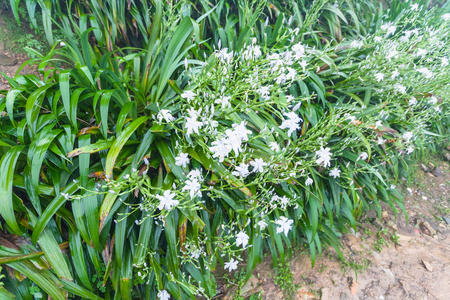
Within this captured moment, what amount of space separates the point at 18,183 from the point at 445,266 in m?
3.28

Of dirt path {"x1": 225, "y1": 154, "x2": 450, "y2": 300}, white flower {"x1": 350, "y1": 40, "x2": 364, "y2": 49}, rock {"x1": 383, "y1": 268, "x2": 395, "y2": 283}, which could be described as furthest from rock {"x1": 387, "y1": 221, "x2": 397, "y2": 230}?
white flower {"x1": 350, "y1": 40, "x2": 364, "y2": 49}

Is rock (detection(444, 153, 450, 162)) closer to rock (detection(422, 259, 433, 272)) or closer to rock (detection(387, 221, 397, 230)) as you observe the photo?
rock (detection(387, 221, 397, 230))

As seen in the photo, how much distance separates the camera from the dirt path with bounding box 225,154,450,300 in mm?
1959

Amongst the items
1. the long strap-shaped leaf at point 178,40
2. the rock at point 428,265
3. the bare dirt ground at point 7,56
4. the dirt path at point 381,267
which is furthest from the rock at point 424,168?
the bare dirt ground at point 7,56

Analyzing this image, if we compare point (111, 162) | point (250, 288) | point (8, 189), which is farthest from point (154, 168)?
point (250, 288)

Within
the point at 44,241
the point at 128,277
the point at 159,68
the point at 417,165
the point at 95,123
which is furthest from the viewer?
the point at 417,165

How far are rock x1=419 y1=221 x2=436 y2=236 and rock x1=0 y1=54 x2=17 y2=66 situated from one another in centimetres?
439

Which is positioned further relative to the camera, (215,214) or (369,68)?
(369,68)

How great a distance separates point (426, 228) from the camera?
8.40 feet

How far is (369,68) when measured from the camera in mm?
Result: 2199

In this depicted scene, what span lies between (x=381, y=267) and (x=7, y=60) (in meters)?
3.90

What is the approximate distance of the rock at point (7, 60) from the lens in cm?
234

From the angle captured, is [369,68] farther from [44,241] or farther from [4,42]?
[4,42]

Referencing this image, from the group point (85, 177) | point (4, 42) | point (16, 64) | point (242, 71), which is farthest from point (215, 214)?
point (4, 42)
